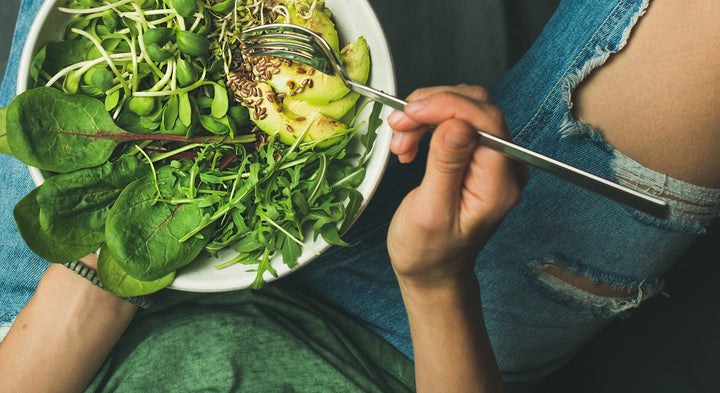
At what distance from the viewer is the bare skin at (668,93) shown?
2.05 feet

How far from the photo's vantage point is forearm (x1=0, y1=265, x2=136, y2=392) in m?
0.77

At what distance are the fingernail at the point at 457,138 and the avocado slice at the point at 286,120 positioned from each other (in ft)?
0.77

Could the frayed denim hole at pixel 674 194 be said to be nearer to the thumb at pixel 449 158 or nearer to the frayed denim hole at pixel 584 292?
the frayed denim hole at pixel 584 292

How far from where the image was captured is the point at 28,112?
0.61 m

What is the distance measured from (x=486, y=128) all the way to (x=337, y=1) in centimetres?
31

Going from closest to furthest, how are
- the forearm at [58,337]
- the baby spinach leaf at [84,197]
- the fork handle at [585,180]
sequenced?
1. the fork handle at [585,180]
2. the baby spinach leaf at [84,197]
3. the forearm at [58,337]

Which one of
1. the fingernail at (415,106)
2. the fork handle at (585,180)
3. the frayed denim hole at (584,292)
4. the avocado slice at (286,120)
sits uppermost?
the fork handle at (585,180)

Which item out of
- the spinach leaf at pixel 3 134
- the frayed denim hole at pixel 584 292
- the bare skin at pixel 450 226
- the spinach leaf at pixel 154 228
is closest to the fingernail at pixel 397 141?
the bare skin at pixel 450 226

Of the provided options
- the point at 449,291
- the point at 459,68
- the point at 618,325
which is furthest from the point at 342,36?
the point at 618,325

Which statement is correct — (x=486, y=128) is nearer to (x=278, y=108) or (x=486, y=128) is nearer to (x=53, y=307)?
(x=278, y=108)

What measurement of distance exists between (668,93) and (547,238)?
25 centimetres

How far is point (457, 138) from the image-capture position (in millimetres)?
438

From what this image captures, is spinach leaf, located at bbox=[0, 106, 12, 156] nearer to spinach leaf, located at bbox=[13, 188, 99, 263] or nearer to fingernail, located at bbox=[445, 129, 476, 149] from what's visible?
spinach leaf, located at bbox=[13, 188, 99, 263]

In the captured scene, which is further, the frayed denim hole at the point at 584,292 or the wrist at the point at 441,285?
the frayed denim hole at the point at 584,292
